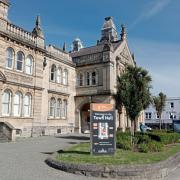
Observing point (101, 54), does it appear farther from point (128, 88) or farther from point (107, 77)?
point (128, 88)

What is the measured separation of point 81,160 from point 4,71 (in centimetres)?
1431

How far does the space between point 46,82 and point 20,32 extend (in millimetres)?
6150

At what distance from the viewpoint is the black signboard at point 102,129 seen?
1227cm

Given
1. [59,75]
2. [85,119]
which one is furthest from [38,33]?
[85,119]

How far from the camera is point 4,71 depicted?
2222cm

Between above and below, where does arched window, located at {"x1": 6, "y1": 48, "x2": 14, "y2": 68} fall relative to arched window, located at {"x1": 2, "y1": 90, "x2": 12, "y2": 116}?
above

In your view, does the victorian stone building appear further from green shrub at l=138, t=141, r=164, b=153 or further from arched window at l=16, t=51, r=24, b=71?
green shrub at l=138, t=141, r=164, b=153

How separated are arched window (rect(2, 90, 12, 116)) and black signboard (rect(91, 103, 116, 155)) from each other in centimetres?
1243

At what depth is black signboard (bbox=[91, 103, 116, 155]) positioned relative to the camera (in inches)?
483

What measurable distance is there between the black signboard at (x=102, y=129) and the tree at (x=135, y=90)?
24.5 feet

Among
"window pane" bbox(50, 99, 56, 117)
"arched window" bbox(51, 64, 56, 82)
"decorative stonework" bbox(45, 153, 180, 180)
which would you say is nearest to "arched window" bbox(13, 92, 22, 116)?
"window pane" bbox(50, 99, 56, 117)

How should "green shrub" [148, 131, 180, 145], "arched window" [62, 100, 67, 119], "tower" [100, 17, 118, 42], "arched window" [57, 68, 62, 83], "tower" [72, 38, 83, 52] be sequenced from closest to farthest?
"green shrub" [148, 131, 180, 145] → "arched window" [57, 68, 62, 83] → "arched window" [62, 100, 67, 119] → "tower" [100, 17, 118, 42] → "tower" [72, 38, 83, 52]

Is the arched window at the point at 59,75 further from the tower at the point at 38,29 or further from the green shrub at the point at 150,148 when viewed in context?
the green shrub at the point at 150,148

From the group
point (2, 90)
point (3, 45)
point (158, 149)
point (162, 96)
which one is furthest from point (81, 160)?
→ point (162, 96)
